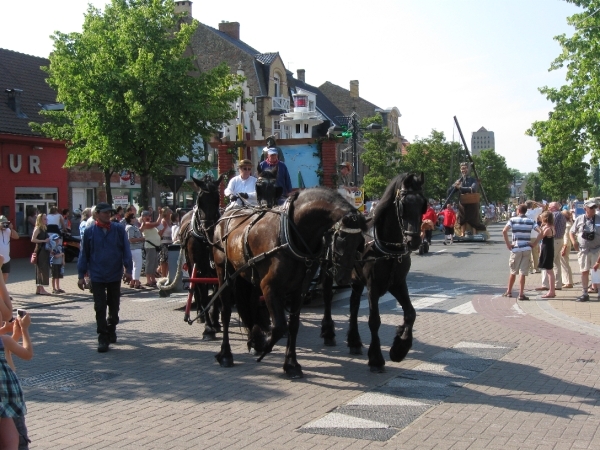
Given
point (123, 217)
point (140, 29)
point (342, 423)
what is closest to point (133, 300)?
point (123, 217)

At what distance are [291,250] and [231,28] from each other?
51.7m

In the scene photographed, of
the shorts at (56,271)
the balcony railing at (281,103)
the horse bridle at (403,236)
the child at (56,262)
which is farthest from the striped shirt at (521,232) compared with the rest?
the balcony railing at (281,103)

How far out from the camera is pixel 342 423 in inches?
240

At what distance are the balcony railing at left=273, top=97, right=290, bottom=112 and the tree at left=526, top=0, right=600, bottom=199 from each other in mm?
26226

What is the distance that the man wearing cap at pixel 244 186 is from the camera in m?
10.3

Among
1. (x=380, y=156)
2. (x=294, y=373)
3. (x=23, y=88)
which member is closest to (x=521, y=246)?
(x=294, y=373)

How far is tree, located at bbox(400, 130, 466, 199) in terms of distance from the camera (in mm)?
46781

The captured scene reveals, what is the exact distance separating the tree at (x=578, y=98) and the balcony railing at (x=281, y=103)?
2623 centimetres

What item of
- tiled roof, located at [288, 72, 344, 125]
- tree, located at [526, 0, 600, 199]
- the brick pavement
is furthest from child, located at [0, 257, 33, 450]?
tiled roof, located at [288, 72, 344, 125]

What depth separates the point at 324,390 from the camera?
7.25m

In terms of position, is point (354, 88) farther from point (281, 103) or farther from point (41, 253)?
point (41, 253)

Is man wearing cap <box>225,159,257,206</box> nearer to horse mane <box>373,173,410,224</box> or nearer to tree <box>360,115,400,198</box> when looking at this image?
horse mane <box>373,173,410,224</box>

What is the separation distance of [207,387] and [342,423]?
187cm

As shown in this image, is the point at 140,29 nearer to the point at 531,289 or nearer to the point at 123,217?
the point at 123,217
